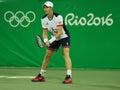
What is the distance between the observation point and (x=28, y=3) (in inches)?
430

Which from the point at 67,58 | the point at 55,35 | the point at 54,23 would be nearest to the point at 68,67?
the point at 67,58

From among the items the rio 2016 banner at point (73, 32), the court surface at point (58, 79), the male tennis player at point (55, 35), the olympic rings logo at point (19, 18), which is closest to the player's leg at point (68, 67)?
the male tennis player at point (55, 35)

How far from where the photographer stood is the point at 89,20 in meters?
→ 10.5

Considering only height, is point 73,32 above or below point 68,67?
above

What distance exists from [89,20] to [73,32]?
1.82ft

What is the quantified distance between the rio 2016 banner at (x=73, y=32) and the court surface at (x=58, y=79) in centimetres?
40

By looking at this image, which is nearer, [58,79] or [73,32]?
[58,79]

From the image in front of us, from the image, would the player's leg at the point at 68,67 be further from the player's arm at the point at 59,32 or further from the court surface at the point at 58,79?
the player's arm at the point at 59,32

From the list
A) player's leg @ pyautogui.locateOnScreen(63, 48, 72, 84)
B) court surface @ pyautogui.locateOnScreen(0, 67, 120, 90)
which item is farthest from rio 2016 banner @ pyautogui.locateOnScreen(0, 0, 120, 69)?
player's leg @ pyautogui.locateOnScreen(63, 48, 72, 84)

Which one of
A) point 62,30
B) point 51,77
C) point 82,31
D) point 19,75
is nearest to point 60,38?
point 62,30

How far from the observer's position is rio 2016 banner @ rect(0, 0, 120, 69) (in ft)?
33.8

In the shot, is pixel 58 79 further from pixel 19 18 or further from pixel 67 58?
pixel 19 18

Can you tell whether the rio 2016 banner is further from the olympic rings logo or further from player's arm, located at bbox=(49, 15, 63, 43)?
player's arm, located at bbox=(49, 15, 63, 43)

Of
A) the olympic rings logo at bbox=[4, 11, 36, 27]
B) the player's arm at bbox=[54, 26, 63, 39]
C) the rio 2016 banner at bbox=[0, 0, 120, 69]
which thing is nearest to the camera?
the player's arm at bbox=[54, 26, 63, 39]
